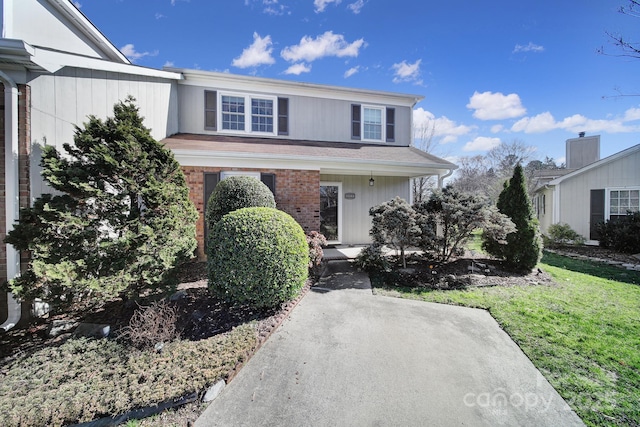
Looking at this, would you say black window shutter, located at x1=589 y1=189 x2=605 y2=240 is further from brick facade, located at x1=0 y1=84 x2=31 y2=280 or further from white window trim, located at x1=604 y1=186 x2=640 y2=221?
brick facade, located at x1=0 y1=84 x2=31 y2=280

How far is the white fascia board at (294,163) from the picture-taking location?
6.58 metres

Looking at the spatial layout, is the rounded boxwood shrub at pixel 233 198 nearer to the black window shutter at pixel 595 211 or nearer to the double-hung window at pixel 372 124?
the double-hung window at pixel 372 124

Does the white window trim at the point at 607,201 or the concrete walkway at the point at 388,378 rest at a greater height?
the white window trim at the point at 607,201

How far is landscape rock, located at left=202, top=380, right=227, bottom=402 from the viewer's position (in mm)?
2377

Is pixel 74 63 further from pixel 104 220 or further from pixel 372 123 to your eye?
pixel 372 123

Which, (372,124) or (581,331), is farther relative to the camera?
(372,124)

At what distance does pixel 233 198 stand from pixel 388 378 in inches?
180

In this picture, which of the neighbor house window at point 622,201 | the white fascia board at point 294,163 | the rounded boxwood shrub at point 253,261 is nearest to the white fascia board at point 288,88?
the white fascia board at point 294,163

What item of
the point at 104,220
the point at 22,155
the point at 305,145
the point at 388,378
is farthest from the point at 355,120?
the point at 388,378

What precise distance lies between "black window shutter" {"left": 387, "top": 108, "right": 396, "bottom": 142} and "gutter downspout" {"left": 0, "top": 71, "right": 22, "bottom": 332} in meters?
9.79

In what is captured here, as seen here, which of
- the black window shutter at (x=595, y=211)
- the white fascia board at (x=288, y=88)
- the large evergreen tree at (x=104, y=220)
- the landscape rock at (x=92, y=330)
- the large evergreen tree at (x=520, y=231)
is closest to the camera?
the large evergreen tree at (x=104, y=220)

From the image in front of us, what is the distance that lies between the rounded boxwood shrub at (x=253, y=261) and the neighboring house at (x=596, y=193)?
13.6m

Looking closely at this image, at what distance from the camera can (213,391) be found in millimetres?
2443

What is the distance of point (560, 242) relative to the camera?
10.8 metres
